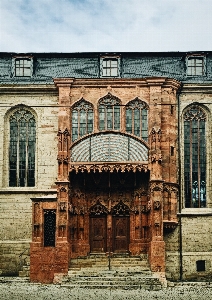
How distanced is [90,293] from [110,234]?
26.3ft

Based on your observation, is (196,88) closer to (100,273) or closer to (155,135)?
(155,135)

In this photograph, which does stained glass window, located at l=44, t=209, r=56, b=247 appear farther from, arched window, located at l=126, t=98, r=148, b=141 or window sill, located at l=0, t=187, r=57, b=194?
arched window, located at l=126, t=98, r=148, b=141

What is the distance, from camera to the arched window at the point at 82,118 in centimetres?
3469

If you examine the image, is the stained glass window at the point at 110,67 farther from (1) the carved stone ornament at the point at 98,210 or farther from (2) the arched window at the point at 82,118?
(1) the carved stone ornament at the point at 98,210

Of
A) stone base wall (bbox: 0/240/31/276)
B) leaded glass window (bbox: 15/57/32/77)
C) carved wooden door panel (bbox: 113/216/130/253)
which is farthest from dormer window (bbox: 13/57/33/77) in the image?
carved wooden door panel (bbox: 113/216/130/253)

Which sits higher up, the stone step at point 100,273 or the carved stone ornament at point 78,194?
the carved stone ornament at point 78,194

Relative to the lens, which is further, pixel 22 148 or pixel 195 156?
pixel 22 148

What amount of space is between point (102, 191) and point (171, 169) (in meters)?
4.42

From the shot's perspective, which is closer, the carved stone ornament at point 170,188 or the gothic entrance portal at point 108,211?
the carved stone ornament at point 170,188

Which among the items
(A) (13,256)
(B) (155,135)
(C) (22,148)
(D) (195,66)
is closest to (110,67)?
(D) (195,66)

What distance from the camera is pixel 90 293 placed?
89.7 ft

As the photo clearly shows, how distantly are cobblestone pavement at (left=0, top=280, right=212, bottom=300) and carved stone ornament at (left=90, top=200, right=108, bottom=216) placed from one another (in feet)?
20.4

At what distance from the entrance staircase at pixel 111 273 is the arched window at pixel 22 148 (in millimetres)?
6377

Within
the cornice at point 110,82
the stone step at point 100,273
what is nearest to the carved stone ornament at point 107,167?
the cornice at point 110,82
